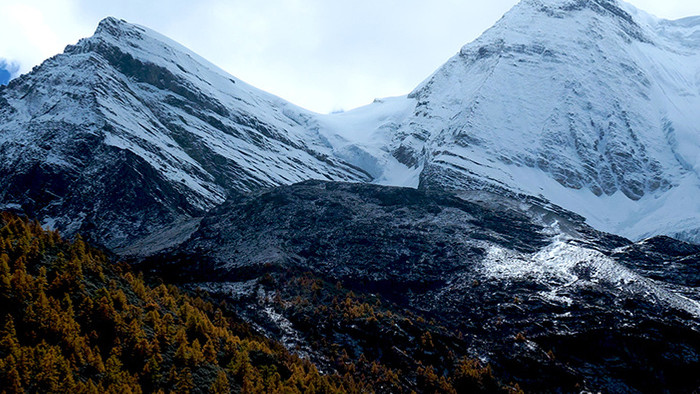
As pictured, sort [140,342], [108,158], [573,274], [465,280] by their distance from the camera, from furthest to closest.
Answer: [108,158], [573,274], [465,280], [140,342]

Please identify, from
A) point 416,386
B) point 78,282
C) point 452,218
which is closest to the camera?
point 78,282

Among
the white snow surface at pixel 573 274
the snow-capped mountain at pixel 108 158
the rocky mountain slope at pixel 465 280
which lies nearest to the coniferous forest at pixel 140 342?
the rocky mountain slope at pixel 465 280

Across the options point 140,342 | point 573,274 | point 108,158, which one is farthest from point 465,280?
point 108,158

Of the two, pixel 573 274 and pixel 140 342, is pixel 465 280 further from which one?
pixel 140 342

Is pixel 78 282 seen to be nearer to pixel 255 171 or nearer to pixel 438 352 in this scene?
pixel 438 352

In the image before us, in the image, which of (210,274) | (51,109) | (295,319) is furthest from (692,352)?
(51,109)

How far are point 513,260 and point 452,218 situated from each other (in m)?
25.1

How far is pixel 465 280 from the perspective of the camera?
4218 inches

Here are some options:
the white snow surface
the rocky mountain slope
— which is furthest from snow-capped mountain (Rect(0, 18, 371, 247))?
the white snow surface

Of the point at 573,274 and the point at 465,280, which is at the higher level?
the point at 573,274

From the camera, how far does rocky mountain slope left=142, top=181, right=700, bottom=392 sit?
84.6 metres

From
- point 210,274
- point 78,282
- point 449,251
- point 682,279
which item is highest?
point 682,279

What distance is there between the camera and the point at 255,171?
186 metres

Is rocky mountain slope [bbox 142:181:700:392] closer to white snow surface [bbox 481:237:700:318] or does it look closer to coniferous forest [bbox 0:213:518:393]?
white snow surface [bbox 481:237:700:318]
